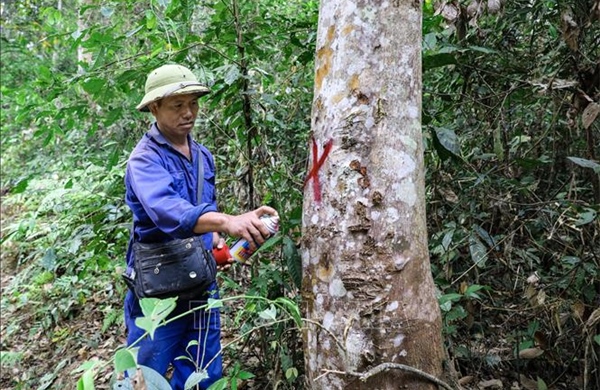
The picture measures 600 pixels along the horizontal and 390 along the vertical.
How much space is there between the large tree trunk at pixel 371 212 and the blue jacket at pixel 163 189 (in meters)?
0.65

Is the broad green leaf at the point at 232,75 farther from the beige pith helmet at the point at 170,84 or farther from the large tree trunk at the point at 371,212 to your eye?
the large tree trunk at the point at 371,212

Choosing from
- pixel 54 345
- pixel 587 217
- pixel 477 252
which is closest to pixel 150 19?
pixel 477 252

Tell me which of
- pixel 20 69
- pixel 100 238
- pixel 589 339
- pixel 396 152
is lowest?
pixel 589 339

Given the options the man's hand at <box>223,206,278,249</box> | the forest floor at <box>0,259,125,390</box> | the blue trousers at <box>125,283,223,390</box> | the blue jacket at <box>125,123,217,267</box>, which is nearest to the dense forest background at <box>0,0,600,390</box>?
the man's hand at <box>223,206,278,249</box>

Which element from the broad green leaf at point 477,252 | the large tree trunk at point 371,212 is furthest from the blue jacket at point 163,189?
the broad green leaf at point 477,252

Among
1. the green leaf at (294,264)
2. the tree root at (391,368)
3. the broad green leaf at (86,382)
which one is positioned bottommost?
the tree root at (391,368)

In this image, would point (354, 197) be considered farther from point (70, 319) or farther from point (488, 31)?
point (70, 319)

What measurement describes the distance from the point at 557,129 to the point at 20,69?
12105 millimetres

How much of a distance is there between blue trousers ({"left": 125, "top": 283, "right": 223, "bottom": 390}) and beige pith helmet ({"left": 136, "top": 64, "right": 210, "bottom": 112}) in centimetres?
105

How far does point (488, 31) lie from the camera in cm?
292

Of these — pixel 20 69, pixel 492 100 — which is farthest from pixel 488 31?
pixel 20 69

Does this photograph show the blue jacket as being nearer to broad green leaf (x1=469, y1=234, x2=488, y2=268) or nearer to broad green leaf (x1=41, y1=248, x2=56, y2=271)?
broad green leaf (x1=41, y1=248, x2=56, y2=271)

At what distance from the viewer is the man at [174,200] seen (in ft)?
7.01

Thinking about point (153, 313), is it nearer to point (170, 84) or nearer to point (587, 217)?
point (170, 84)
